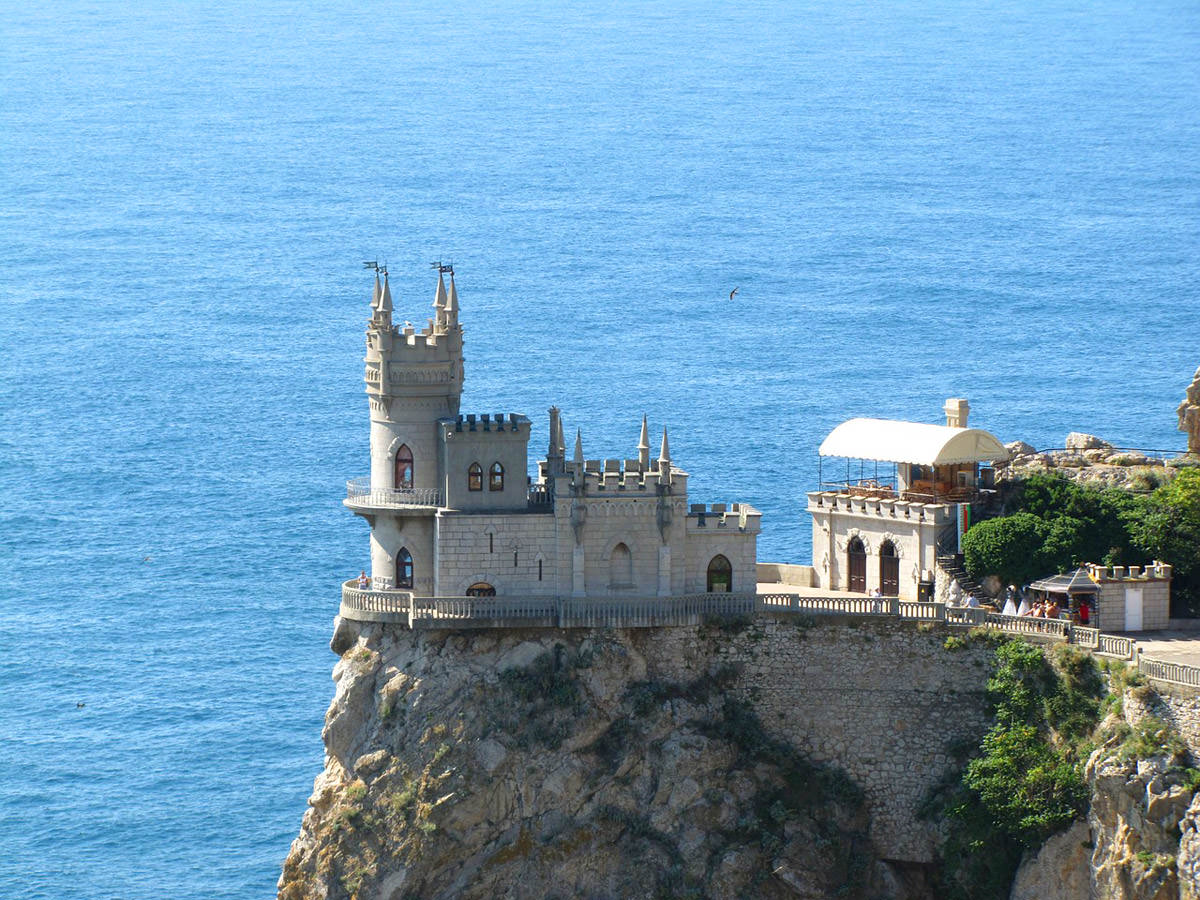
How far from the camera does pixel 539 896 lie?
108938 millimetres

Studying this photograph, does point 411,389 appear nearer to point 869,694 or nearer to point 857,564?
point 857,564

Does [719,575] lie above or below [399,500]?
below

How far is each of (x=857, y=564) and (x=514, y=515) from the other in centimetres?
1312

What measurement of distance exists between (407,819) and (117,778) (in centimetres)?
3334

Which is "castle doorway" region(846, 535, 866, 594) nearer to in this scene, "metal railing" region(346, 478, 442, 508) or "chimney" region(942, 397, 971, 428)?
"chimney" region(942, 397, 971, 428)

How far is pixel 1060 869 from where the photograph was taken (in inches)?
4146

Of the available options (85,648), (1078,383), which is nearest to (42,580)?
(85,648)

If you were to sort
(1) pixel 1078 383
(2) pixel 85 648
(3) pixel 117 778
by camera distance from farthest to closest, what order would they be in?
(1) pixel 1078 383 → (2) pixel 85 648 → (3) pixel 117 778

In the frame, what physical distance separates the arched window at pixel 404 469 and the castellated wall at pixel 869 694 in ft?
31.5

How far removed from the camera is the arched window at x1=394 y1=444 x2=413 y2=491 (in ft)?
374

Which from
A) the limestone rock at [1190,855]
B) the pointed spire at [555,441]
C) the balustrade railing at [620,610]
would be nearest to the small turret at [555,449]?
the pointed spire at [555,441]

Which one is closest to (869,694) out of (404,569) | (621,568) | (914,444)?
(621,568)

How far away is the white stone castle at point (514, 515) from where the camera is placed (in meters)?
113

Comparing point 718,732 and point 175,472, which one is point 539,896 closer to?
point 718,732
